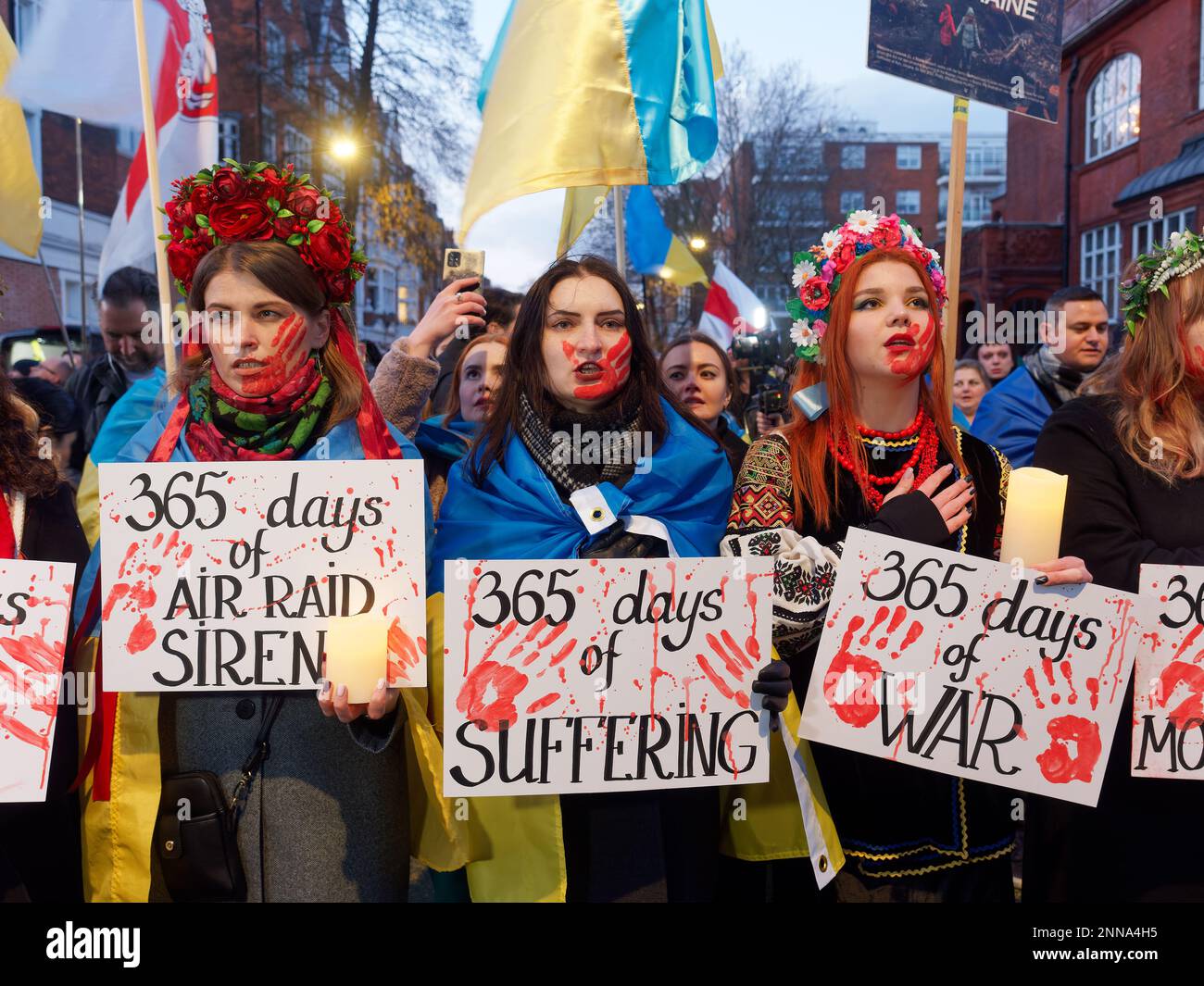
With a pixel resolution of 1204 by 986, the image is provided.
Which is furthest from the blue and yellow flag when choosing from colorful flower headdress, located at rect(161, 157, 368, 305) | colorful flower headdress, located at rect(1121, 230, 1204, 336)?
colorful flower headdress, located at rect(161, 157, 368, 305)

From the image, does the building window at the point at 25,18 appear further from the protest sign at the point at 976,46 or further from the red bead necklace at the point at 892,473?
the red bead necklace at the point at 892,473

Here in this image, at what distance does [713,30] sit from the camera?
454 cm

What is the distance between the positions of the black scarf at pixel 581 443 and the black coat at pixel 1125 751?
3.46 feet

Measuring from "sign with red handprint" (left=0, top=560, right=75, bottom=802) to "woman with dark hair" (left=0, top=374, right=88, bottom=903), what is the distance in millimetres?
77

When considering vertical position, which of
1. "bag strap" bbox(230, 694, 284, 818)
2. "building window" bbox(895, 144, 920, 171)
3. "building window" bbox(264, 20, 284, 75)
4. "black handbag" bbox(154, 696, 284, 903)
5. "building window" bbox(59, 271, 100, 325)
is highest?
"building window" bbox(895, 144, 920, 171)

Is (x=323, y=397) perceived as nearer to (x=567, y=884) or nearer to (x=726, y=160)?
(x=567, y=884)

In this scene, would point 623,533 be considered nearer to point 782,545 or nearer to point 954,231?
point 782,545

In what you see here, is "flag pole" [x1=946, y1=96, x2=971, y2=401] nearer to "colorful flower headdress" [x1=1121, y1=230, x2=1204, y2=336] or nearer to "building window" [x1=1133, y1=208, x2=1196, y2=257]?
"colorful flower headdress" [x1=1121, y1=230, x2=1204, y2=336]

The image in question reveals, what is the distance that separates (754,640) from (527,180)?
187cm

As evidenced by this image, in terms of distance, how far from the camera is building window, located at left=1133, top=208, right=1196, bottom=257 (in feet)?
58.4

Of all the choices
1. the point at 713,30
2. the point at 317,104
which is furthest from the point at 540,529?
the point at 317,104

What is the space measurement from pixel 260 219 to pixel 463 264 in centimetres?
89

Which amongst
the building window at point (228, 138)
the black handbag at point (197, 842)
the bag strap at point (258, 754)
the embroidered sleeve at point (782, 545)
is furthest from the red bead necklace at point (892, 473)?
the building window at point (228, 138)

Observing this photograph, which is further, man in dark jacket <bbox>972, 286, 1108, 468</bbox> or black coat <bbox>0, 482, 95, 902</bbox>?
man in dark jacket <bbox>972, 286, 1108, 468</bbox>
